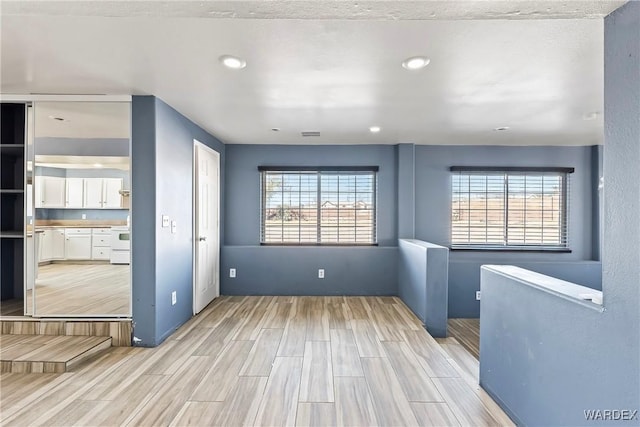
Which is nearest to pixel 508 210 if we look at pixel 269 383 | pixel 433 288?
pixel 433 288

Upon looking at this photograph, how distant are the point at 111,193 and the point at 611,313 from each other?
3.70 m

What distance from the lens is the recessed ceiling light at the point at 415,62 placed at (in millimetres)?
2159

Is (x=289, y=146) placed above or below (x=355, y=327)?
above

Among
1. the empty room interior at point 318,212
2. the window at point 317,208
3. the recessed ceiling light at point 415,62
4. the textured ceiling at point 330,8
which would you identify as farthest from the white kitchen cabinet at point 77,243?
the recessed ceiling light at point 415,62

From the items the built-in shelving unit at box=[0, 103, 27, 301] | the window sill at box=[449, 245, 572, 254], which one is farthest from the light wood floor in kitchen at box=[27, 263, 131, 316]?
the window sill at box=[449, 245, 572, 254]

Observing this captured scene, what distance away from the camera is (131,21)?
5.79 ft

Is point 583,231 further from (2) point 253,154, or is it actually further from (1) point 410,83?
(2) point 253,154

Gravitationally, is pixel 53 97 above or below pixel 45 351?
above

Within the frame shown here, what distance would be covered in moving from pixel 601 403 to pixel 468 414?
866 millimetres

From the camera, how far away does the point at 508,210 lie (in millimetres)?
5125

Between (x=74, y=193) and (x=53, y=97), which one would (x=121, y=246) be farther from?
(x=53, y=97)

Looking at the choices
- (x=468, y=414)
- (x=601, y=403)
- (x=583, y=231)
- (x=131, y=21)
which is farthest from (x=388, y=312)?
(x=131, y=21)

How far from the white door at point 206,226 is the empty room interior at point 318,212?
46 millimetres

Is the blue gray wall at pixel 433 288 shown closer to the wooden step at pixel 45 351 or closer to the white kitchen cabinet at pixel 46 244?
the wooden step at pixel 45 351
